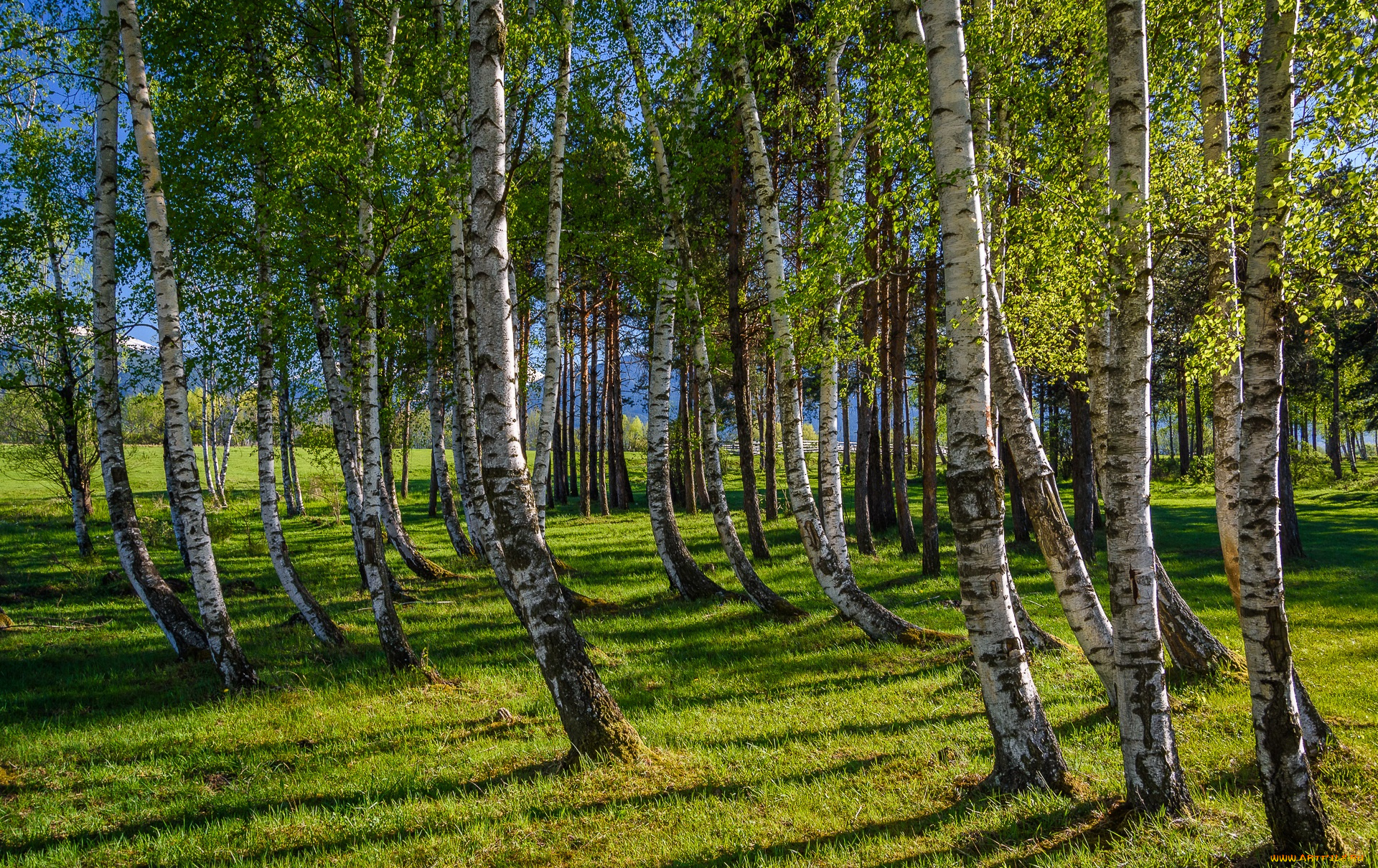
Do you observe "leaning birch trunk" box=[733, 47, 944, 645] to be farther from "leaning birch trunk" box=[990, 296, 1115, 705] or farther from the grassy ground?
"leaning birch trunk" box=[990, 296, 1115, 705]

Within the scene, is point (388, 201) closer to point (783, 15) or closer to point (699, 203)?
point (783, 15)

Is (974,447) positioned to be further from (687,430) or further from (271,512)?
(687,430)

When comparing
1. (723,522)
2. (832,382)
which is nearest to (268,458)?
(723,522)

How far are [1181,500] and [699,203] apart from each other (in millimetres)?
24266

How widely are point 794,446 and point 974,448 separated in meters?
5.33

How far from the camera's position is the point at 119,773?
6320 millimetres

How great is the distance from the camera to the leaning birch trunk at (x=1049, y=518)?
6059mm

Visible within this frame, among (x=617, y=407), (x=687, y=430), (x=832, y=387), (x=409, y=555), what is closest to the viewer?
(x=832, y=387)

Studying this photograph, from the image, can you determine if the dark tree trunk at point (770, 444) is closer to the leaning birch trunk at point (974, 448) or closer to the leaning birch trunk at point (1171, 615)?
the leaning birch trunk at point (1171, 615)

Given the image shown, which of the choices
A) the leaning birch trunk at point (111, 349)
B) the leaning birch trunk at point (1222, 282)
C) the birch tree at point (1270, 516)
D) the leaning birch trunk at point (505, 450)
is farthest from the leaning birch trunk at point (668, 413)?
the birch tree at point (1270, 516)

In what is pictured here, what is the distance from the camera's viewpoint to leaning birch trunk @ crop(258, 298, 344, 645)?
10.0m

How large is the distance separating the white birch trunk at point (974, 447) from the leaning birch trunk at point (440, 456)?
14.1m

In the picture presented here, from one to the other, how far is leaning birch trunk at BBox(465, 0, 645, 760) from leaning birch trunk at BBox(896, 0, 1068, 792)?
3087mm

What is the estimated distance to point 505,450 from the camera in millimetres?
6145
